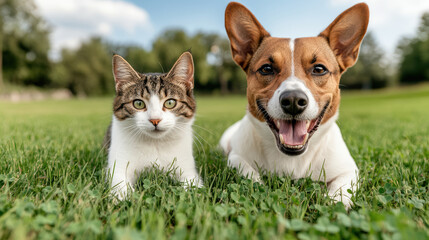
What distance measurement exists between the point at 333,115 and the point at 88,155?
2895 mm

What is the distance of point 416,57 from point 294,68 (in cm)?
6472

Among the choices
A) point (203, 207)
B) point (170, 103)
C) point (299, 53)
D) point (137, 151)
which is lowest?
point (203, 207)

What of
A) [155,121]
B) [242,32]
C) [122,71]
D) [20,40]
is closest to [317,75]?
[242,32]

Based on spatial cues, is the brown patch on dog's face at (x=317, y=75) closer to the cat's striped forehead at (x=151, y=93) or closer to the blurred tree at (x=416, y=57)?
the cat's striped forehead at (x=151, y=93)

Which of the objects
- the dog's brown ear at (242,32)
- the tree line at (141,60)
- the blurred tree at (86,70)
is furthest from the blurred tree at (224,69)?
the dog's brown ear at (242,32)

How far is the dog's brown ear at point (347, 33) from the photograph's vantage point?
3165 mm

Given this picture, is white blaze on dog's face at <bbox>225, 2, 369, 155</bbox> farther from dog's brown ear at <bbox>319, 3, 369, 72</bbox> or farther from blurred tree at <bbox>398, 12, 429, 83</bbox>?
blurred tree at <bbox>398, 12, 429, 83</bbox>

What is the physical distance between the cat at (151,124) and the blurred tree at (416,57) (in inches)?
2354

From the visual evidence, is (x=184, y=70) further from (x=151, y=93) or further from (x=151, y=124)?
(x=151, y=124)

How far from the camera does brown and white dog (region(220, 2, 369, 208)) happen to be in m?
2.69

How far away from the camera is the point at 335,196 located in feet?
7.93

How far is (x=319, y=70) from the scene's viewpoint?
2920mm

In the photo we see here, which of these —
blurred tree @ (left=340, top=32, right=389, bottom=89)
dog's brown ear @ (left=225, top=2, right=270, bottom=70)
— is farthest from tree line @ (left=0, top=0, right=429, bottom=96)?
dog's brown ear @ (left=225, top=2, right=270, bottom=70)

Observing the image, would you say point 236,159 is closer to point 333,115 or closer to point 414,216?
point 333,115
